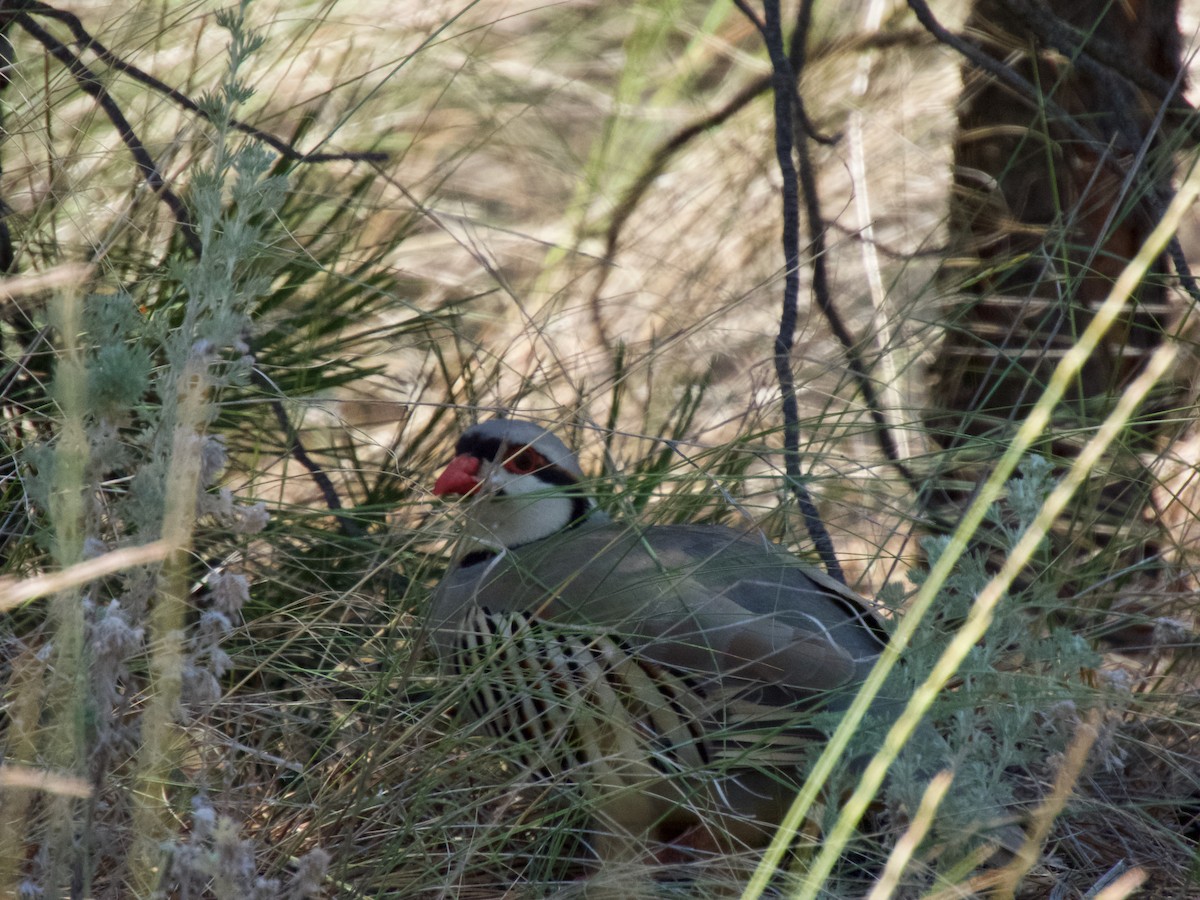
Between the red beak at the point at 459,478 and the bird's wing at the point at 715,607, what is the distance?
349 mm

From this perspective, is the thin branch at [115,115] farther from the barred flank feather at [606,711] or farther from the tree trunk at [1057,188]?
the tree trunk at [1057,188]

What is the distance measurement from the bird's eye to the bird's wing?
1.51 ft

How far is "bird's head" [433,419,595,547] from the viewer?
9.05 ft

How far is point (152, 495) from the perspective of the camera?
1.47 m

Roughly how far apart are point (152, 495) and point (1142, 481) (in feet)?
5.71

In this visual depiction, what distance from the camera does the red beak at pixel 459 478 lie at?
2.76 m

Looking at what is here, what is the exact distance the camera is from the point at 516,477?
291 cm

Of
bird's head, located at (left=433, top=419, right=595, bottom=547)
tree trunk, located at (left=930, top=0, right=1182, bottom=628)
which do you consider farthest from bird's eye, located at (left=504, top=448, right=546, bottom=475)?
tree trunk, located at (left=930, top=0, right=1182, bottom=628)

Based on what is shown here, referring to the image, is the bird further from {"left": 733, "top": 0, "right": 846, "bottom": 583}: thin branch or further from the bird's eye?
the bird's eye

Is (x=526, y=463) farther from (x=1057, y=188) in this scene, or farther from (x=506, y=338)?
(x=1057, y=188)

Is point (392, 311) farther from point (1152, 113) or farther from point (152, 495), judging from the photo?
point (152, 495)

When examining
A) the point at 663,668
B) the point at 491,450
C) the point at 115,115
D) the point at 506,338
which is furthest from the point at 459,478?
the point at 506,338

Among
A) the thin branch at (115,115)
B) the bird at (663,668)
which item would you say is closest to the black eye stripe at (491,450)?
the bird at (663,668)

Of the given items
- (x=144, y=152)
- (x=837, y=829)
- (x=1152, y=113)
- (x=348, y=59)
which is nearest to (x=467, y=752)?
(x=837, y=829)
